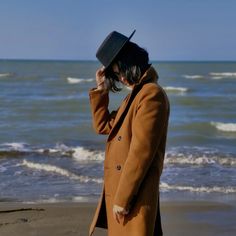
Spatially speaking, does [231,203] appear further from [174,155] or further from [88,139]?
[88,139]

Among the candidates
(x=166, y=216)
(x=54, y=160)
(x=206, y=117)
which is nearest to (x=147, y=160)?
(x=166, y=216)

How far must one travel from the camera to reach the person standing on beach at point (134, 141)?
2736 mm

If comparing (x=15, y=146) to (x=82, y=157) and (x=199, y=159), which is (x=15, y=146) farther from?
(x=199, y=159)

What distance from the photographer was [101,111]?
318 cm

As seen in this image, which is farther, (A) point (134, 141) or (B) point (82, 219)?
(B) point (82, 219)

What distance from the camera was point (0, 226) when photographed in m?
5.95

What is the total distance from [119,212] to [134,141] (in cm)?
37

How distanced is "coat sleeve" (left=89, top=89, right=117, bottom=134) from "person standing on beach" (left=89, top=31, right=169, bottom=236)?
0.67 ft

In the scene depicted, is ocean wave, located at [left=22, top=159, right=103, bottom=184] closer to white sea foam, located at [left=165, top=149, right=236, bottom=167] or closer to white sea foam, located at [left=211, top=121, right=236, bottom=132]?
white sea foam, located at [left=165, top=149, right=236, bottom=167]

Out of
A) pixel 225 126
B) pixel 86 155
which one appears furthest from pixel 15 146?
pixel 225 126

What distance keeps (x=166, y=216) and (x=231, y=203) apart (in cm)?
122

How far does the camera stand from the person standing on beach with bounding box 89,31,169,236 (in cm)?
274

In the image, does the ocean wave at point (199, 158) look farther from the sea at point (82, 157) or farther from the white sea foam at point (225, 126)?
the white sea foam at point (225, 126)

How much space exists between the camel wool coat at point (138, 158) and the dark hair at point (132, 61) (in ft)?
0.12
